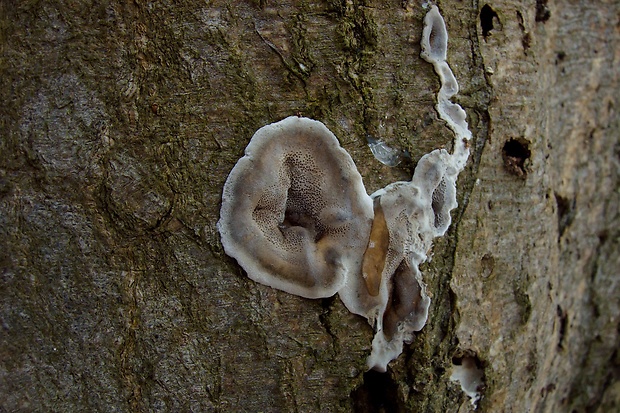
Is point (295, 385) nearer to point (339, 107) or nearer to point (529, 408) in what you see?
point (339, 107)

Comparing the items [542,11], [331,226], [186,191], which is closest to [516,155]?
[542,11]

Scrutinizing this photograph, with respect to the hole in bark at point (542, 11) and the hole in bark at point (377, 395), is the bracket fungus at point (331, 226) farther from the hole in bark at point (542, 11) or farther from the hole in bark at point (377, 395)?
the hole in bark at point (542, 11)

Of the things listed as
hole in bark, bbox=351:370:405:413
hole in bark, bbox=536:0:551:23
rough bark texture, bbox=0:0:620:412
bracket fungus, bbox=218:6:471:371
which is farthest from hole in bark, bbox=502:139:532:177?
hole in bark, bbox=351:370:405:413

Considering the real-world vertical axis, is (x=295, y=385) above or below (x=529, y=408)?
above

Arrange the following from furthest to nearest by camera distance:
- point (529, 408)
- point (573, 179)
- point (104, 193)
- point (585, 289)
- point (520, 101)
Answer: point (585, 289) → point (573, 179) → point (529, 408) → point (520, 101) → point (104, 193)

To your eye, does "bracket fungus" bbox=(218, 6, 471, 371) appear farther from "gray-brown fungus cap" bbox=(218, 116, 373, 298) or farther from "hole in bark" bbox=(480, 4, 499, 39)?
"hole in bark" bbox=(480, 4, 499, 39)

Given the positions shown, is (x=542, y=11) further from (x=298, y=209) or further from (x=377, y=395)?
(x=377, y=395)

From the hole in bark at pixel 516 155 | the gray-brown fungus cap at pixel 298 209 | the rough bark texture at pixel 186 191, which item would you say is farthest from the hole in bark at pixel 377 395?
the hole in bark at pixel 516 155

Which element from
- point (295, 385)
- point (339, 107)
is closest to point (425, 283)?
point (295, 385)
